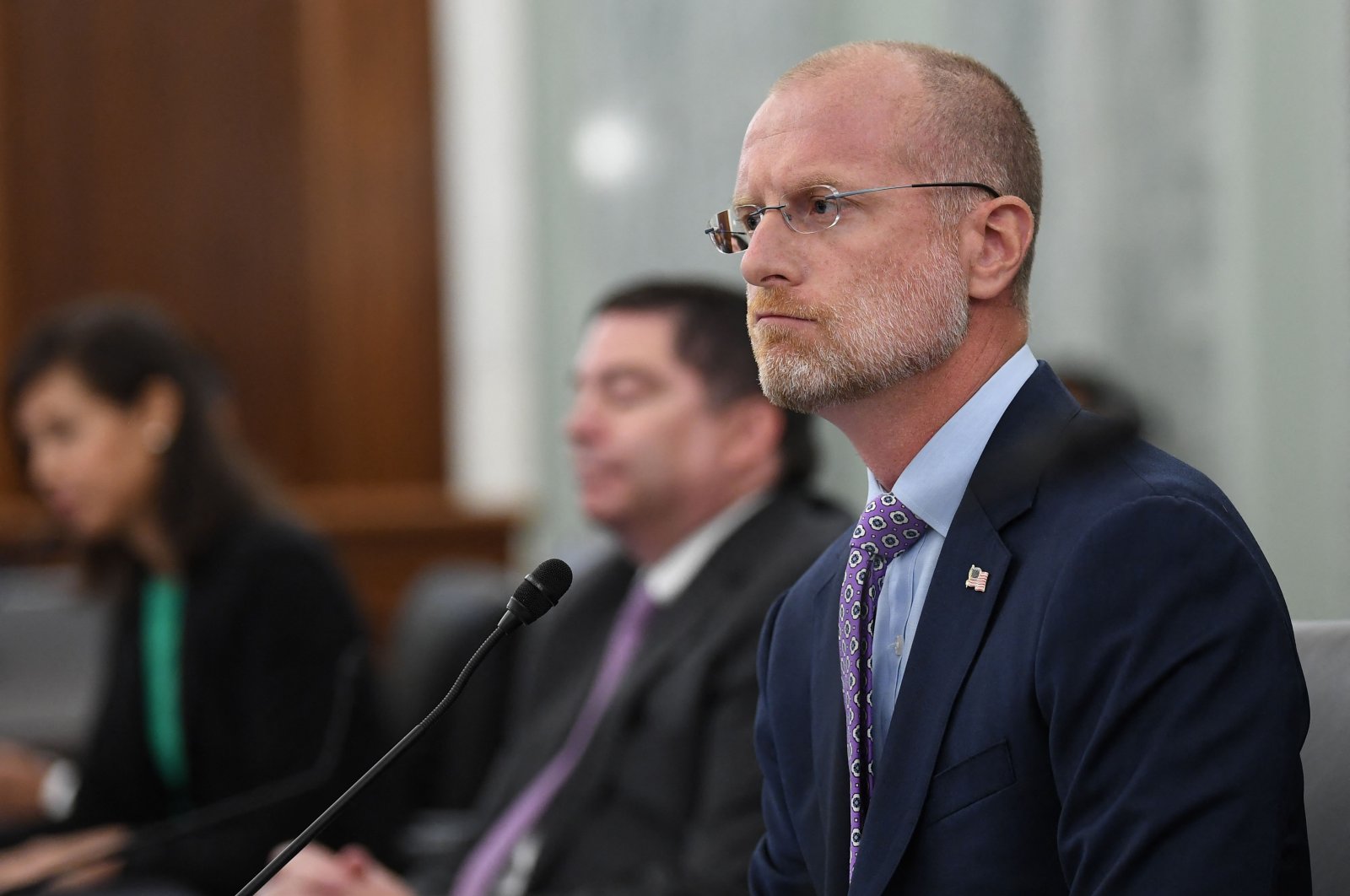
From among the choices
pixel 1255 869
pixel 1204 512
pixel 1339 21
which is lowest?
pixel 1255 869

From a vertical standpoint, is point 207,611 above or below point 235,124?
below

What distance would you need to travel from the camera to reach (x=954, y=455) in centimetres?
113

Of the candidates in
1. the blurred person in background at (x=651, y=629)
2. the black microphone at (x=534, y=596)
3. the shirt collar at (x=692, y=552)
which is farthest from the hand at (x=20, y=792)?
the black microphone at (x=534, y=596)

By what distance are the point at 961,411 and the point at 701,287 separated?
48.8 inches

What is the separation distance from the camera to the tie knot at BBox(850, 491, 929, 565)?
44.8 inches

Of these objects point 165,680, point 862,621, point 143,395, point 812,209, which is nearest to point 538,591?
point 862,621

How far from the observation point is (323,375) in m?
4.89

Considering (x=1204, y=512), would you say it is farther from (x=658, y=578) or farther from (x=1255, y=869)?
(x=658, y=578)

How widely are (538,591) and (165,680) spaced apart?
161 cm

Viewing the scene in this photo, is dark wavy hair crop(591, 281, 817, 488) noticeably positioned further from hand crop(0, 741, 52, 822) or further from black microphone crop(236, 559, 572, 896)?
hand crop(0, 741, 52, 822)

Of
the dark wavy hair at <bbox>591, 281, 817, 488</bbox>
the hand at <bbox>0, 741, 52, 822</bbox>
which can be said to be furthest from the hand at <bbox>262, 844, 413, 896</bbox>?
the hand at <bbox>0, 741, 52, 822</bbox>

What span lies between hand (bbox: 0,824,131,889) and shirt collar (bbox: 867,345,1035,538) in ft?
4.90

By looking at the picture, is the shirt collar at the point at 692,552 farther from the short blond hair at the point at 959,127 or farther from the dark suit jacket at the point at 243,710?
the short blond hair at the point at 959,127

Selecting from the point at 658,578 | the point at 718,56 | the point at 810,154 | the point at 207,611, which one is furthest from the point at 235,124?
the point at 810,154
